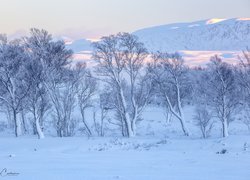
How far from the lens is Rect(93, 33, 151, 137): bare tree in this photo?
36.8 meters

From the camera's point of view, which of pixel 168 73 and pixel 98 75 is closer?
pixel 98 75

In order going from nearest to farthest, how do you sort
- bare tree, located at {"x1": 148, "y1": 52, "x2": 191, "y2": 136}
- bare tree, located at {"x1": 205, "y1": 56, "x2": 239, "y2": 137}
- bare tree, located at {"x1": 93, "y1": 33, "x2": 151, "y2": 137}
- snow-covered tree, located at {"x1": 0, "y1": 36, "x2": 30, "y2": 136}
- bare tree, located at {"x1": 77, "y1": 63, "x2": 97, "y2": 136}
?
snow-covered tree, located at {"x1": 0, "y1": 36, "x2": 30, "y2": 136} < bare tree, located at {"x1": 93, "y1": 33, "x2": 151, "y2": 137} < bare tree, located at {"x1": 148, "y1": 52, "x2": 191, "y2": 136} < bare tree, located at {"x1": 205, "y1": 56, "x2": 239, "y2": 137} < bare tree, located at {"x1": 77, "y1": 63, "x2": 97, "y2": 136}

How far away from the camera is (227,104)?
142 feet

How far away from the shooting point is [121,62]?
38000 mm

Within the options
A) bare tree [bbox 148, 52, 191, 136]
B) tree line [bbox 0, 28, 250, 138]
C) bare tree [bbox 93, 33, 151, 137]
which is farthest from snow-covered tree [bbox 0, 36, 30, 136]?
bare tree [bbox 148, 52, 191, 136]

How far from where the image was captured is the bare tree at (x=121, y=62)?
36.8m

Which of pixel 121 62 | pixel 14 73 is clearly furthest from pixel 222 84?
pixel 14 73

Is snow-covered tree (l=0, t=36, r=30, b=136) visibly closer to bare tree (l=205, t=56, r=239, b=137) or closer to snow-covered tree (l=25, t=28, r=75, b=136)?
snow-covered tree (l=25, t=28, r=75, b=136)

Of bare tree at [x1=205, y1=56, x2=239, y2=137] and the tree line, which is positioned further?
bare tree at [x1=205, y1=56, x2=239, y2=137]

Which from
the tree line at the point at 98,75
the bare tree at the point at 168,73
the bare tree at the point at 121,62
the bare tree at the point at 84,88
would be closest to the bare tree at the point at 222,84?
the tree line at the point at 98,75

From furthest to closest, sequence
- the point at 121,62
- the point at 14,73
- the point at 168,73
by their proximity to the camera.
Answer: the point at 168,73
the point at 121,62
the point at 14,73

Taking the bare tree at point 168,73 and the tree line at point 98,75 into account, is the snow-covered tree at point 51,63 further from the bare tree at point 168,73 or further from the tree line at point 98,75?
the bare tree at point 168,73

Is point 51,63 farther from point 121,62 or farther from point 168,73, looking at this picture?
point 168,73

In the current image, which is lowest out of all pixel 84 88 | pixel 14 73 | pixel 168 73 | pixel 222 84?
pixel 222 84
